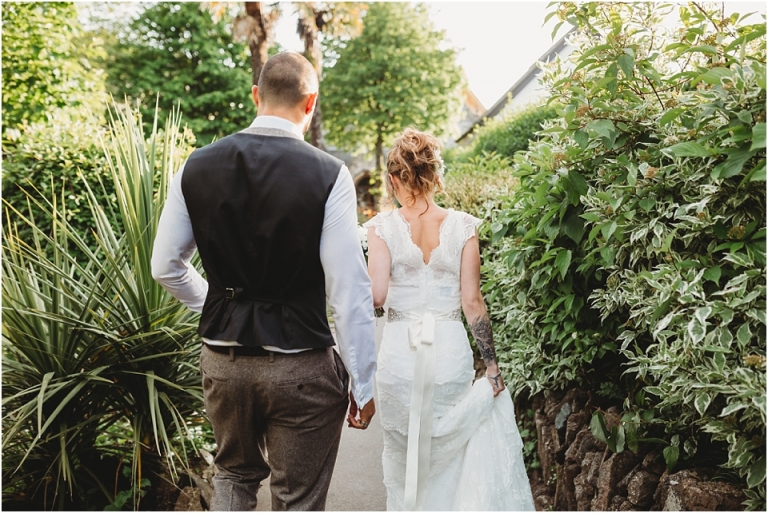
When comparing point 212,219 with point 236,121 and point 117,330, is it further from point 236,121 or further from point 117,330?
point 236,121

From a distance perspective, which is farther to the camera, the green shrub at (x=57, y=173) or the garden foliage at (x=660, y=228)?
the green shrub at (x=57, y=173)

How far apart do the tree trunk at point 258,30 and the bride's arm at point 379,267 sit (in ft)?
44.1

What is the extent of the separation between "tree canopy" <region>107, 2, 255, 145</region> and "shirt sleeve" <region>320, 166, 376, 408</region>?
25.3 m

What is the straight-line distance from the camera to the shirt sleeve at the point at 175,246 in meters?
2.49

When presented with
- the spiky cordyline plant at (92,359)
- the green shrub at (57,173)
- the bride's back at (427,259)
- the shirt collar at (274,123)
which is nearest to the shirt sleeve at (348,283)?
the shirt collar at (274,123)

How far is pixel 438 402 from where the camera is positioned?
338cm

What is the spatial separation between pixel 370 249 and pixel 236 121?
85.1ft

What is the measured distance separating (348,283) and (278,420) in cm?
61

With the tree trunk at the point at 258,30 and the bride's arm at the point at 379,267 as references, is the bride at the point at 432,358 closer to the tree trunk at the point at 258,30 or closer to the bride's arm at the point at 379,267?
the bride's arm at the point at 379,267

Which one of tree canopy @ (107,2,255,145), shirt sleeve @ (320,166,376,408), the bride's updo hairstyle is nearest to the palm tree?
tree canopy @ (107,2,255,145)

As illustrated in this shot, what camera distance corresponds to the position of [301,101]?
2.57 meters

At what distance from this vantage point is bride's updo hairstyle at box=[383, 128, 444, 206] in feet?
11.2

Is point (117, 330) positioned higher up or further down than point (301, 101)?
further down

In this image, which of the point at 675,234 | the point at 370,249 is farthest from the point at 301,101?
the point at 675,234
